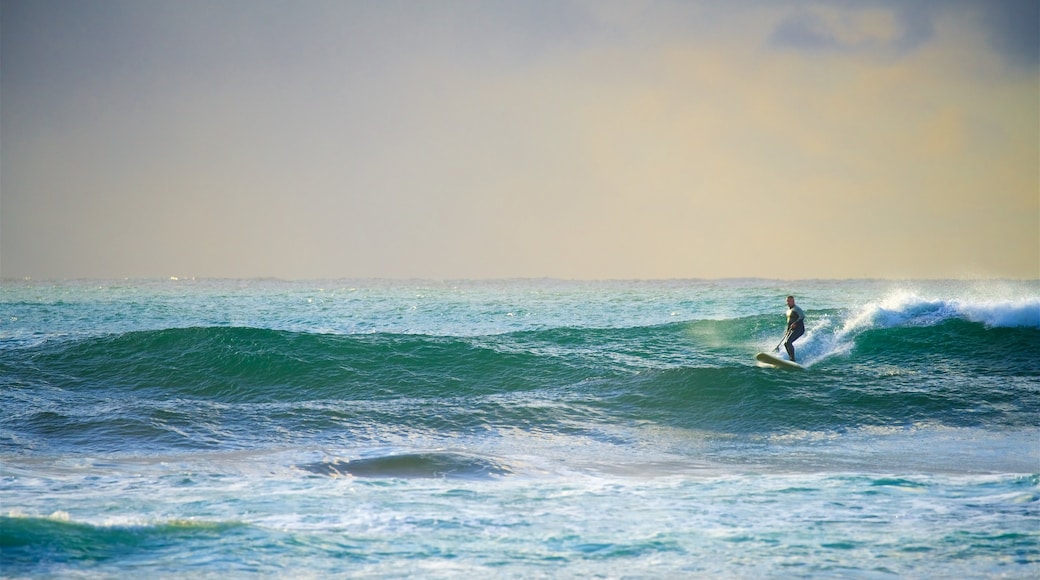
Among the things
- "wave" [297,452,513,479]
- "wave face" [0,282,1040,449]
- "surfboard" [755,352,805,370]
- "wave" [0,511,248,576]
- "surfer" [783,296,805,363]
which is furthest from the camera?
A: "surfer" [783,296,805,363]

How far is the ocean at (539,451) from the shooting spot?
21.8 ft

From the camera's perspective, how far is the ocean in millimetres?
6656

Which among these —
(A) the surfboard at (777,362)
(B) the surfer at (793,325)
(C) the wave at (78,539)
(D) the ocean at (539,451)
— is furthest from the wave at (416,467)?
(B) the surfer at (793,325)

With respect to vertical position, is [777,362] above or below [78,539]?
above

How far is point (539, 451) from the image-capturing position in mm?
11664

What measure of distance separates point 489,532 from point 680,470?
3716 millimetres

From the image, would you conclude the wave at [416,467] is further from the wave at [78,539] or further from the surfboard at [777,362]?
the surfboard at [777,362]

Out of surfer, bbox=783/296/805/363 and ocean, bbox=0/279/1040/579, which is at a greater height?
surfer, bbox=783/296/805/363

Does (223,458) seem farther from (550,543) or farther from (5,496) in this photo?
(550,543)

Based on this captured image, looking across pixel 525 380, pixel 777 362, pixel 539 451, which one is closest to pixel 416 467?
pixel 539 451

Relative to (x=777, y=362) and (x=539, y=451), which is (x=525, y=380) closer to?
(x=777, y=362)

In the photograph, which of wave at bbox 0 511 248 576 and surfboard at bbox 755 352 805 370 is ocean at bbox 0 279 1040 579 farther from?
surfboard at bbox 755 352 805 370

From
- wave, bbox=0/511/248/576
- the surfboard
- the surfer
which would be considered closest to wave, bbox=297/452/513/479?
wave, bbox=0/511/248/576

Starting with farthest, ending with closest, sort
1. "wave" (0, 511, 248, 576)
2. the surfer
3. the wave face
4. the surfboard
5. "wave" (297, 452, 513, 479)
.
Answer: the surfer, the surfboard, the wave face, "wave" (297, 452, 513, 479), "wave" (0, 511, 248, 576)
